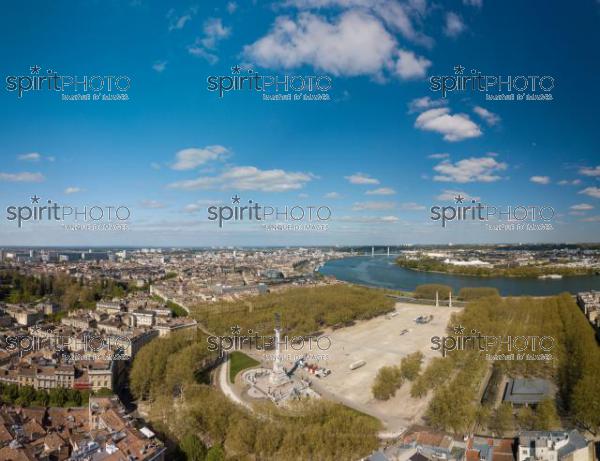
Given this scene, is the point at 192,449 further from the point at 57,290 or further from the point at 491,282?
the point at 491,282

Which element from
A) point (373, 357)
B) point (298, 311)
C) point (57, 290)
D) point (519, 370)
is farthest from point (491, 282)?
point (57, 290)

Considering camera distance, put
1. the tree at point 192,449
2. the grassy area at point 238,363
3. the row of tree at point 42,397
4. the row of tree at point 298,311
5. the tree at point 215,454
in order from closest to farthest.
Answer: the tree at point 215,454, the tree at point 192,449, the row of tree at point 42,397, the grassy area at point 238,363, the row of tree at point 298,311

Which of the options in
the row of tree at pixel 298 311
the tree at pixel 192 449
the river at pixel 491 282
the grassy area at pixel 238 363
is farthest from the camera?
the river at pixel 491 282

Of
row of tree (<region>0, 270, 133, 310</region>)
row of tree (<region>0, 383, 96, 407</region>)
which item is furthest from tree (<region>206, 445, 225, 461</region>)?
row of tree (<region>0, 270, 133, 310</region>)

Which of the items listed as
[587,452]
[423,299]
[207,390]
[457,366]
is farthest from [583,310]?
[207,390]

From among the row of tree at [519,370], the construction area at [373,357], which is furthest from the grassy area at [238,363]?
the row of tree at [519,370]

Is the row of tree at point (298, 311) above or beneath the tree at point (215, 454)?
above

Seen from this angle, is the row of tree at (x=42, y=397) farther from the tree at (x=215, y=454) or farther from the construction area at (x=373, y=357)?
the construction area at (x=373, y=357)
